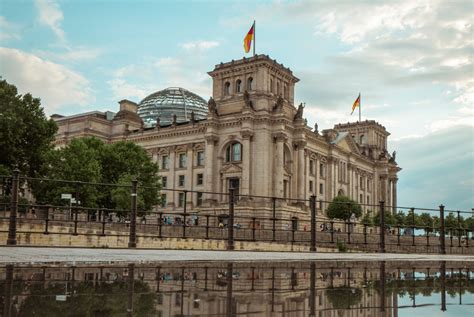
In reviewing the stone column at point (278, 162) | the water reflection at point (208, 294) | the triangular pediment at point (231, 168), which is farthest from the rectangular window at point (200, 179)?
the water reflection at point (208, 294)

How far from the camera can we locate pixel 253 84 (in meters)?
65.2

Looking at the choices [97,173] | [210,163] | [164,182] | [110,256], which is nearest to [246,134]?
[210,163]

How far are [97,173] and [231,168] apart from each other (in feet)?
73.2

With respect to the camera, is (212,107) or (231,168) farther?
(212,107)

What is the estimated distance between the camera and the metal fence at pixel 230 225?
61.0 feet

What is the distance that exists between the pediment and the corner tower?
6.69 m

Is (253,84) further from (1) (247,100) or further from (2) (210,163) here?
(2) (210,163)

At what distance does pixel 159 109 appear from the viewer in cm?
9300

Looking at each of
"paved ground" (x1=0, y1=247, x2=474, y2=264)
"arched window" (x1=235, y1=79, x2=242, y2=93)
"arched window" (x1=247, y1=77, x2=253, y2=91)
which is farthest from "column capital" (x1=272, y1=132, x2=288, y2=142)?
"paved ground" (x1=0, y1=247, x2=474, y2=264)

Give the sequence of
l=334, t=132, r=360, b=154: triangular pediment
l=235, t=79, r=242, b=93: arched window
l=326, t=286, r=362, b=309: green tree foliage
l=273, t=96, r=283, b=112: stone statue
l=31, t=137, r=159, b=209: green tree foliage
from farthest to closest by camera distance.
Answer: l=334, t=132, r=360, b=154: triangular pediment → l=235, t=79, r=242, b=93: arched window → l=273, t=96, r=283, b=112: stone statue → l=31, t=137, r=159, b=209: green tree foliage → l=326, t=286, r=362, b=309: green tree foliage

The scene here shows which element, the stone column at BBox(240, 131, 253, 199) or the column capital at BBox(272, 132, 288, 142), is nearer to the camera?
the stone column at BBox(240, 131, 253, 199)

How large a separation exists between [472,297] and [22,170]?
37.9 metres

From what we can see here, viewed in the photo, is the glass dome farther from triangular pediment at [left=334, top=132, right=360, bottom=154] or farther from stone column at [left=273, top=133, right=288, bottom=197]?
stone column at [left=273, top=133, right=288, bottom=197]

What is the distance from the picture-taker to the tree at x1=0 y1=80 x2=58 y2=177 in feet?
123
